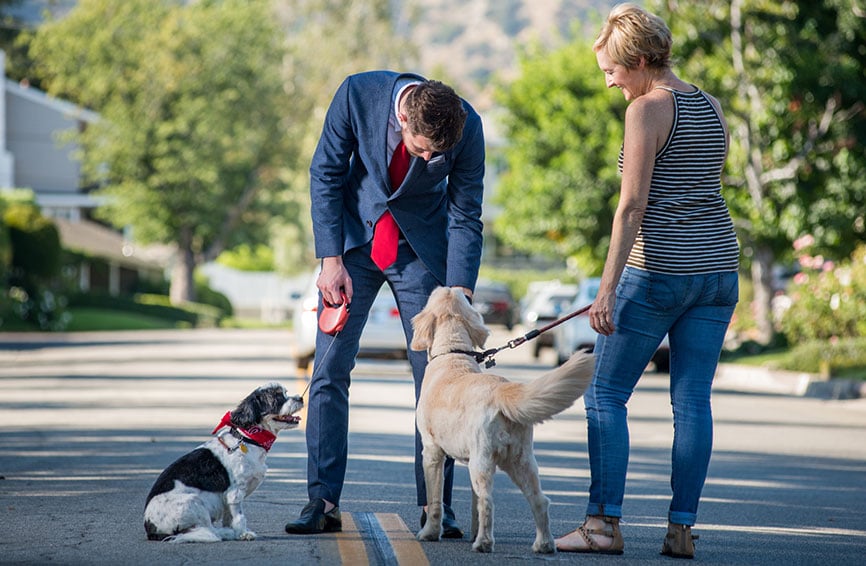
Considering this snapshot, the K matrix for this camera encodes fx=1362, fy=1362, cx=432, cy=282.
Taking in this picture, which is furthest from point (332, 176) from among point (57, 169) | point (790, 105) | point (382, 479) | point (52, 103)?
point (57, 169)

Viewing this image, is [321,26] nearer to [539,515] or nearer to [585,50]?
[585,50]

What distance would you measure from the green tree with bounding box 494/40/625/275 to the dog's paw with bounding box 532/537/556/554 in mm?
30048

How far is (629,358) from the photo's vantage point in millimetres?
6363

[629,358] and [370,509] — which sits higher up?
[629,358]

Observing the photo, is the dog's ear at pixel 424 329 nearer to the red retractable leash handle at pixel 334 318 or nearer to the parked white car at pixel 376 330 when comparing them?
the red retractable leash handle at pixel 334 318

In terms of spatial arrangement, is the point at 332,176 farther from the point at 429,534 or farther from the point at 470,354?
the point at 429,534

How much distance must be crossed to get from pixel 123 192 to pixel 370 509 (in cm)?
5440

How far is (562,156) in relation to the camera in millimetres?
40594

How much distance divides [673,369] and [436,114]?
164 cm

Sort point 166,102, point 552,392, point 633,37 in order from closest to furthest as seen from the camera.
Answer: point 552,392 → point 633,37 → point 166,102

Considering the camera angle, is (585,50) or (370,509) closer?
(370,509)

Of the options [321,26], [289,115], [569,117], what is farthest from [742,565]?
[321,26]

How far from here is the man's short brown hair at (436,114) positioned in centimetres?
613

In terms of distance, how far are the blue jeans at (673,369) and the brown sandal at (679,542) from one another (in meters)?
0.04
